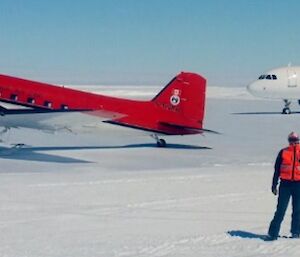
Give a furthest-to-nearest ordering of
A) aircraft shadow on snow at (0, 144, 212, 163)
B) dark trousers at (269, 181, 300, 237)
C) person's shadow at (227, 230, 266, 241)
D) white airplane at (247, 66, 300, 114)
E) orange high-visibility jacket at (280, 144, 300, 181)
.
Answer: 1. white airplane at (247, 66, 300, 114)
2. aircraft shadow on snow at (0, 144, 212, 163)
3. person's shadow at (227, 230, 266, 241)
4. dark trousers at (269, 181, 300, 237)
5. orange high-visibility jacket at (280, 144, 300, 181)

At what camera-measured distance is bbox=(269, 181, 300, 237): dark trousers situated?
845cm

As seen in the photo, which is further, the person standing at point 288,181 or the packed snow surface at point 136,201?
the person standing at point 288,181

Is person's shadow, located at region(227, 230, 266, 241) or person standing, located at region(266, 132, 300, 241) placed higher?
person standing, located at region(266, 132, 300, 241)

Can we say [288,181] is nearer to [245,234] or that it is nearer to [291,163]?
[291,163]

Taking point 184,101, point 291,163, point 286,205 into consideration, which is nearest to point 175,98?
point 184,101

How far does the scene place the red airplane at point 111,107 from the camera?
59.8 feet

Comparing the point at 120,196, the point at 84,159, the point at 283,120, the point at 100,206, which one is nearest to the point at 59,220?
the point at 100,206

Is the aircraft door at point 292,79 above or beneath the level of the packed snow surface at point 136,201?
above

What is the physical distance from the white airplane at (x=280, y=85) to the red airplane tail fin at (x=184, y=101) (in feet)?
60.3

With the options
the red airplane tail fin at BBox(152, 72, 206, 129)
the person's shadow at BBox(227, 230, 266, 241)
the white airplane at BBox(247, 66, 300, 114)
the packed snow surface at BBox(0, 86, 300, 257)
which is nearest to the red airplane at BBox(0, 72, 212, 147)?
the red airplane tail fin at BBox(152, 72, 206, 129)

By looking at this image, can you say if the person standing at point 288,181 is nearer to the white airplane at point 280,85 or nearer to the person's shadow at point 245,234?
the person's shadow at point 245,234

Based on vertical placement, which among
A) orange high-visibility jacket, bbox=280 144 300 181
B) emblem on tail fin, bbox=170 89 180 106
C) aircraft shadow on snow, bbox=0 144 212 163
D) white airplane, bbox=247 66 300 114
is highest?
white airplane, bbox=247 66 300 114

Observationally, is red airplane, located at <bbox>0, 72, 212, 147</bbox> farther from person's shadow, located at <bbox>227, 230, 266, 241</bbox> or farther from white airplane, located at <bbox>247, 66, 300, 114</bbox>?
white airplane, located at <bbox>247, 66, 300, 114</bbox>

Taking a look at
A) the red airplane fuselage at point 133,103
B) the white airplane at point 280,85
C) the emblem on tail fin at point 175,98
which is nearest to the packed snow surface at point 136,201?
the red airplane fuselage at point 133,103
